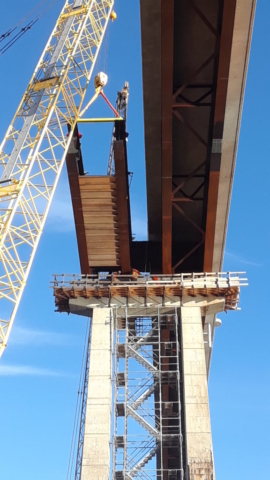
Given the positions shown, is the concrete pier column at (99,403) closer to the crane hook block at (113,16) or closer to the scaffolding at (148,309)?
the scaffolding at (148,309)

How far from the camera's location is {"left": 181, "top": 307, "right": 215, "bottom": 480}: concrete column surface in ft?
95.6

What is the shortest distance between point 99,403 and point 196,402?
4880mm

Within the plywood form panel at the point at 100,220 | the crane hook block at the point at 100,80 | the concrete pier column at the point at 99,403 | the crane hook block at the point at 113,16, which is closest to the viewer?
the concrete pier column at the point at 99,403

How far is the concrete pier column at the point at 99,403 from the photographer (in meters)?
29.1

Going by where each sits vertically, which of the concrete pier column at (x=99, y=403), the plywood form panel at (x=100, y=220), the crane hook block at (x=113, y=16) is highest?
the crane hook block at (x=113, y=16)

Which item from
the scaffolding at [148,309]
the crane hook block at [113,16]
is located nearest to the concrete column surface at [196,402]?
the scaffolding at [148,309]

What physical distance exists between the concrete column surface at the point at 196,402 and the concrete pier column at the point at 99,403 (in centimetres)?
396

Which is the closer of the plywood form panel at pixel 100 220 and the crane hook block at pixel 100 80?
the plywood form panel at pixel 100 220

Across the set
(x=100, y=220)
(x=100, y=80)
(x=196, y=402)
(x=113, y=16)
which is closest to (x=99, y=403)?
(x=196, y=402)

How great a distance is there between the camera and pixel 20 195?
32.7 metres

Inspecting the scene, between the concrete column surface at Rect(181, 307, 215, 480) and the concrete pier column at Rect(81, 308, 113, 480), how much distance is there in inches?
156

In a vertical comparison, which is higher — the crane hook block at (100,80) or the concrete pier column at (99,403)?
the crane hook block at (100,80)

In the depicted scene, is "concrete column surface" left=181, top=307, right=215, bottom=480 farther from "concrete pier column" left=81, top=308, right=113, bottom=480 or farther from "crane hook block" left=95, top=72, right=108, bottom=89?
"crane hook block" left=95, top=72, right=108, bottom=89

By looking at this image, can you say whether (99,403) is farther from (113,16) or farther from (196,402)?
(113,16)
